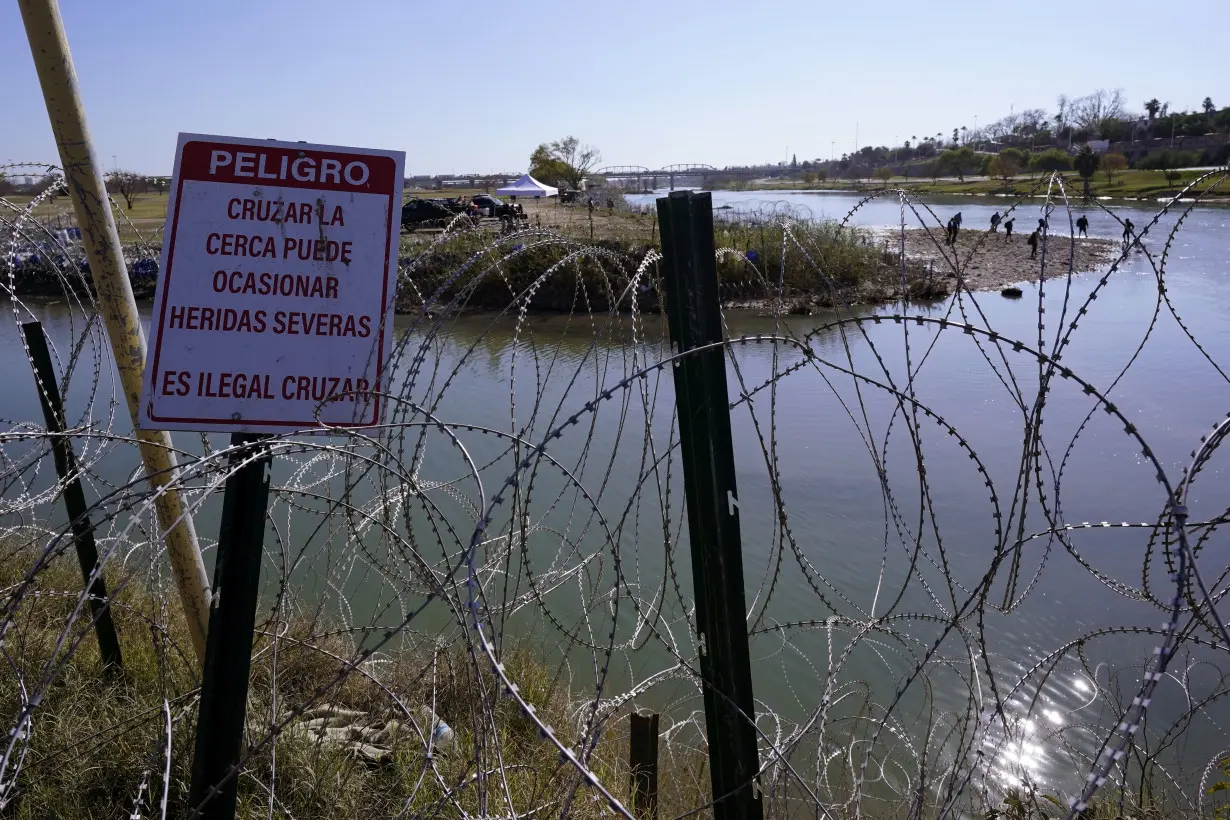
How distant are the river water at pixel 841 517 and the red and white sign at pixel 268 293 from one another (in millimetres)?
188

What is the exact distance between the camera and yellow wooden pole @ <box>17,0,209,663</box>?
102 inches

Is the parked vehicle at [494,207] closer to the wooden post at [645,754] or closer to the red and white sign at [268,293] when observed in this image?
the wooden post at [645,754]

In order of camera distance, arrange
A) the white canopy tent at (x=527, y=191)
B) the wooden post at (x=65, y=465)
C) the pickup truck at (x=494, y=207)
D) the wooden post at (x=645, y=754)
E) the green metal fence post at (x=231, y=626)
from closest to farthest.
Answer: the green metal fence post at (x=231, y=626)
the wooden post at (x=645, y=754)
the wooden post at (x=65, y=465)
the pickup truck at (x=494, y=207)
the white canopy tent at (x=527, y=191)

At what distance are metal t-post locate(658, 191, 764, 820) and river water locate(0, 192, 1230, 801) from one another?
0.11 meters

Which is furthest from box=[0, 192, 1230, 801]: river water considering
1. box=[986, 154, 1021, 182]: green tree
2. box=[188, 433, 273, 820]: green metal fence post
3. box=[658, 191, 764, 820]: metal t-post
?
box=[986, 154, 1021, 182]: green tree

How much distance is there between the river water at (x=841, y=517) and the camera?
2.74 metres

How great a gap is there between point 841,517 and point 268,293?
5.75 meters

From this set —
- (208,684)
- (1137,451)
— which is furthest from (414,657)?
(1137,451)

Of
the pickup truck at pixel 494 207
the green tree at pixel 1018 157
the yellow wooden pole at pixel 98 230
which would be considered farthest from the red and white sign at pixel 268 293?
the green tree at pixel 1018 157

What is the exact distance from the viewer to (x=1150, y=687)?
131 centimetres

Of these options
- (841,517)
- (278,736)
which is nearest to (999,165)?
(841,517)

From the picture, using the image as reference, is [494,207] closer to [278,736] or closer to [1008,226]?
[1008,226]

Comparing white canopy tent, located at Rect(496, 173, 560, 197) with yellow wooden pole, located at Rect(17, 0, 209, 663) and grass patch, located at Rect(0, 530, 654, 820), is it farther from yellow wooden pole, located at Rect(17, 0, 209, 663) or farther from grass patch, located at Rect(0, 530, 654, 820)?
yellow wooden pole, located at Rect(17, 0, 209, 663)

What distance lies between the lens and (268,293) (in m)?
2.24
